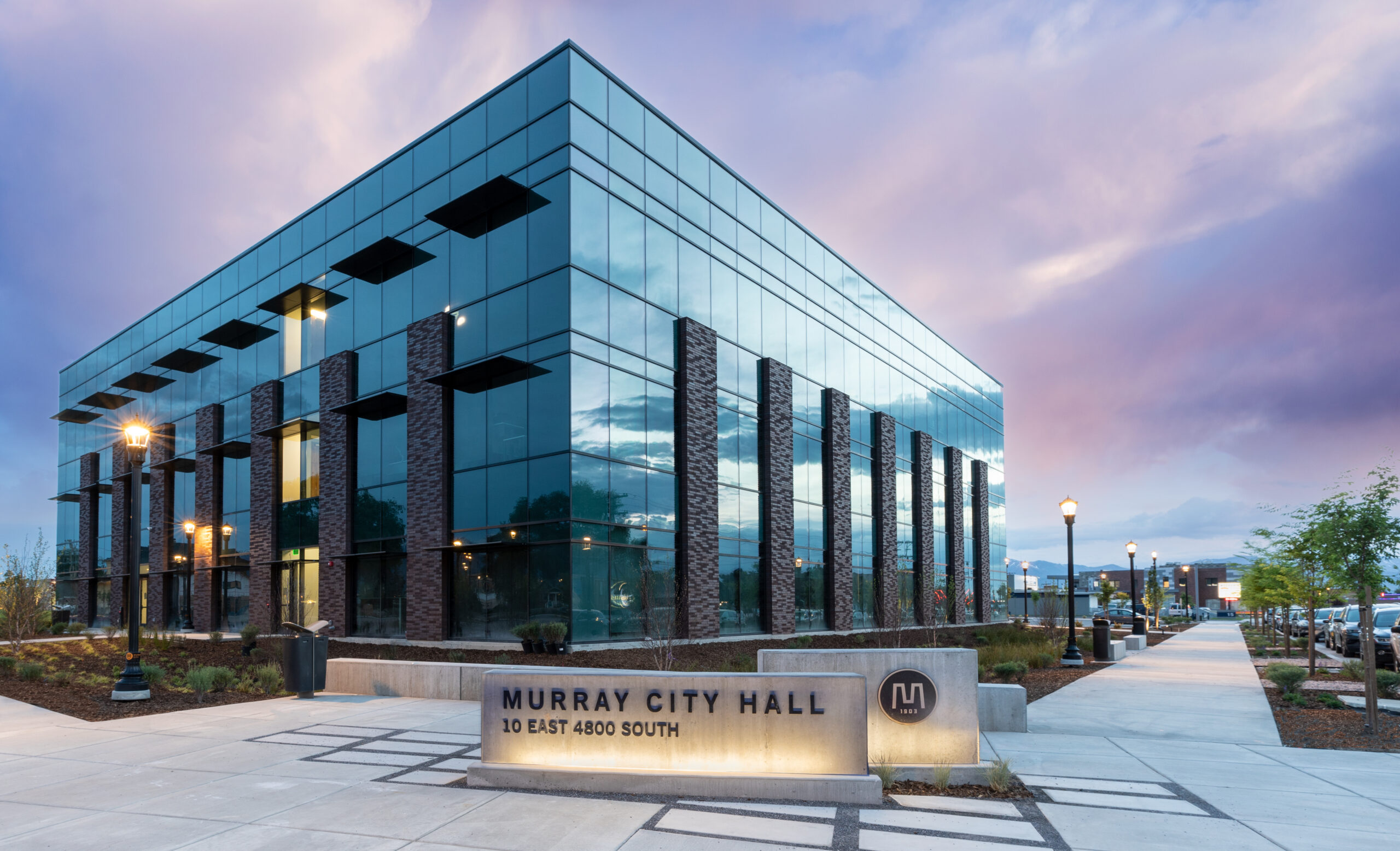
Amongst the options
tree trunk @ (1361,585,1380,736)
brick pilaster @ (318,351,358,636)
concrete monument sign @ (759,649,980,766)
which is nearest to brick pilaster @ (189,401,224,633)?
brick pilaster @ (318,351,358,636)

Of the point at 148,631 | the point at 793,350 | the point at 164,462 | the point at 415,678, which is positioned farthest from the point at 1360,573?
the point at 164,462

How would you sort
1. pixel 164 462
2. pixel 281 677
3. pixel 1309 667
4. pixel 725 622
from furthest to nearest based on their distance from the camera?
pixel 164 462, pixel 725 622, pixel 1309 667, pixel 281 677

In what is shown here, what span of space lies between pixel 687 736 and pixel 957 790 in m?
2.63

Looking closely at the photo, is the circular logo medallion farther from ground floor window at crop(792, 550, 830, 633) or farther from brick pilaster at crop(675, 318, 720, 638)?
ground floor window at crop(792, 550, 830, 633)

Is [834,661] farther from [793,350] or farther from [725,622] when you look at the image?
[793,350]

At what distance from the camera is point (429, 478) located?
25.2m

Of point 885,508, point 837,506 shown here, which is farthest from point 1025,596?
point 837,506

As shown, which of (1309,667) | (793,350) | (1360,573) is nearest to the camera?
(1360,573)

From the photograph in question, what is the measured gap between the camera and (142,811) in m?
7.25

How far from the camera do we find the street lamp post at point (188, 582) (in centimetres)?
3647

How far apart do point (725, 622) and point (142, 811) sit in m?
21.3

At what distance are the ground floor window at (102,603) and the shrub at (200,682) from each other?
1450 inches

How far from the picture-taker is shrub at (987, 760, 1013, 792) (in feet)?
26.3

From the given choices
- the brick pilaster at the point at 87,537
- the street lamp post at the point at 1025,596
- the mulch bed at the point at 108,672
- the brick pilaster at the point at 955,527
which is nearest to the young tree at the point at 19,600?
the mulch bed at the point at 108,672
